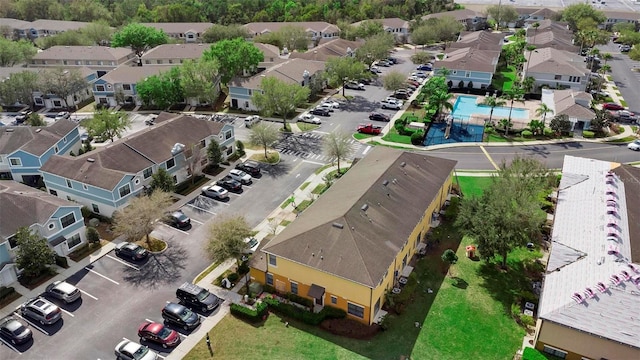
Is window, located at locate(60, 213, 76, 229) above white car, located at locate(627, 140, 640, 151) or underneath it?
above

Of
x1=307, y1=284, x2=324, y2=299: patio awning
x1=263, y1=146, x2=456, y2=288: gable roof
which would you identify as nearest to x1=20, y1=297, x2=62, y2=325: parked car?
x1=263, y1=146, x2=456, y2=288: gable roof

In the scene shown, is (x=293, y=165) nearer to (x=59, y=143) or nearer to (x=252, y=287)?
(x=252, y=287)

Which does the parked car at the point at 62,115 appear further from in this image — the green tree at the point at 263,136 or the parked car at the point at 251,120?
the green tree at the point at 263,136

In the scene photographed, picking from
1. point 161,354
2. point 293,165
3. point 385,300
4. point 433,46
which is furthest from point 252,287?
point 433,46

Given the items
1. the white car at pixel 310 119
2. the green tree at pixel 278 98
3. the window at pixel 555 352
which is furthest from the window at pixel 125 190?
the window at pixel 555 352

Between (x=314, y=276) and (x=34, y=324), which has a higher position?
(x=314, y=276)

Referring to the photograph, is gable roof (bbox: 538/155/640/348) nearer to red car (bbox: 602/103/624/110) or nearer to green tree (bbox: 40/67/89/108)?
red car (bbox: 602/103/624/110)
